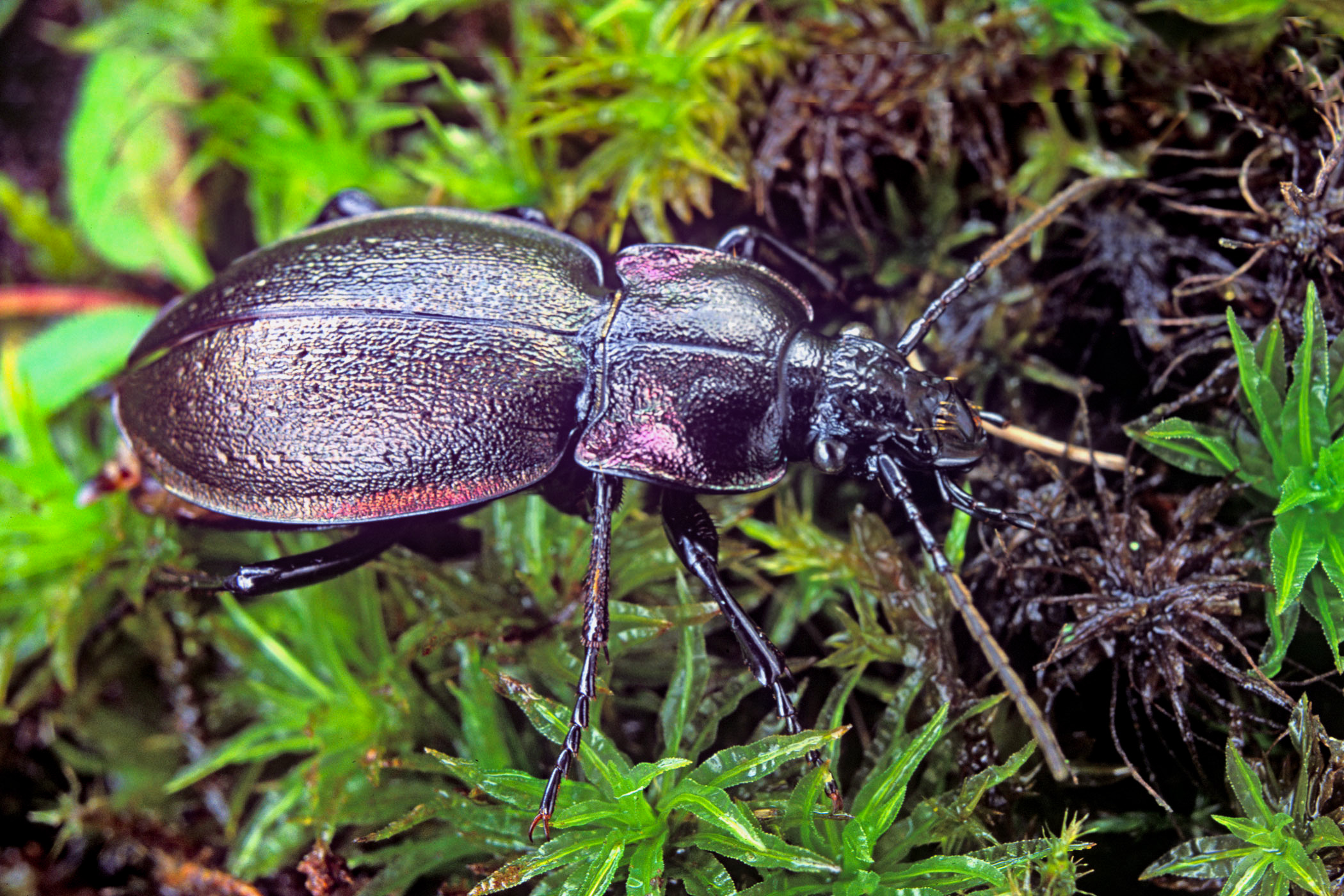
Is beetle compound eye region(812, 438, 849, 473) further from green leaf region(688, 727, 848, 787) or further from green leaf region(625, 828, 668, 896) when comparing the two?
green leaf region(625, 828, 668, 896)

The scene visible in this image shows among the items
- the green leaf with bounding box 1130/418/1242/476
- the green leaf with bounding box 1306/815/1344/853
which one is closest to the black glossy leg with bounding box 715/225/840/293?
the green leaf with bounding box 1130/418/1242/476

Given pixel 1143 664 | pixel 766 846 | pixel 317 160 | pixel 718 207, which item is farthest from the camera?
pixel 317 160

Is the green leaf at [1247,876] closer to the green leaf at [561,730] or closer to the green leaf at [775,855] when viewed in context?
the green leaf at [775,855]

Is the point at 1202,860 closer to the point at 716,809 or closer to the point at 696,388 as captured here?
the point at 716,809

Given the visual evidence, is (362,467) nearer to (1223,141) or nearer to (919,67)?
(919,67)

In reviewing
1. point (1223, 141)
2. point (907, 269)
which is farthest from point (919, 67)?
point (1223, 141)

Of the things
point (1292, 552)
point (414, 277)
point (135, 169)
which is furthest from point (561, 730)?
point (135, 169)
